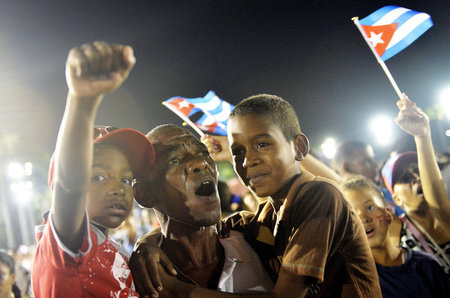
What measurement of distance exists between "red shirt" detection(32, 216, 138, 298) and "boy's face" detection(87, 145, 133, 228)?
0.29ft

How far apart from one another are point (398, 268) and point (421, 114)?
1.54m

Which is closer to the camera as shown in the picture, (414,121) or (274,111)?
(274,111)

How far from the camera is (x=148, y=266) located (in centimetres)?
222

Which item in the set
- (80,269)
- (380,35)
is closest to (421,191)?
(380,35)

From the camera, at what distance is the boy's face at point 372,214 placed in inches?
145

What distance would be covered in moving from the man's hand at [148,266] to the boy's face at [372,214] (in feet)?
6.87

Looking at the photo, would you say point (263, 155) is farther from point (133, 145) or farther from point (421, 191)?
point (421, 191)

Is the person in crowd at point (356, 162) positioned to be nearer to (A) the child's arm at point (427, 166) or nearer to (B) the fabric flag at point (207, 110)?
(B) the fabric flag at point (207, 110)

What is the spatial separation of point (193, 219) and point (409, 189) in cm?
290

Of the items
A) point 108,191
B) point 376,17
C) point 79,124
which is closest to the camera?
point 79,124

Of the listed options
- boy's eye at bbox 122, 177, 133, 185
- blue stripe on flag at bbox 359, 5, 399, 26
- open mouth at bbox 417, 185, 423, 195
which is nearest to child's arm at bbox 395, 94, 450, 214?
open mouth at bbox 417, 185, 423, 195

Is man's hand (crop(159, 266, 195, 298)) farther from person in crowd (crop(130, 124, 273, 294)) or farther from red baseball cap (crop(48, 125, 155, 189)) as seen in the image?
red baseball cap (crop(48, 125, 155, 189))

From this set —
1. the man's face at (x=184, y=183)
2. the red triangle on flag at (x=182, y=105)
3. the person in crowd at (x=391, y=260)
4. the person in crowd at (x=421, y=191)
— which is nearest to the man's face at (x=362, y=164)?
the person in crowd at (x=421, y=191)

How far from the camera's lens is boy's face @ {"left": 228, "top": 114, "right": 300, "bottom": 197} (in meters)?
2.49
